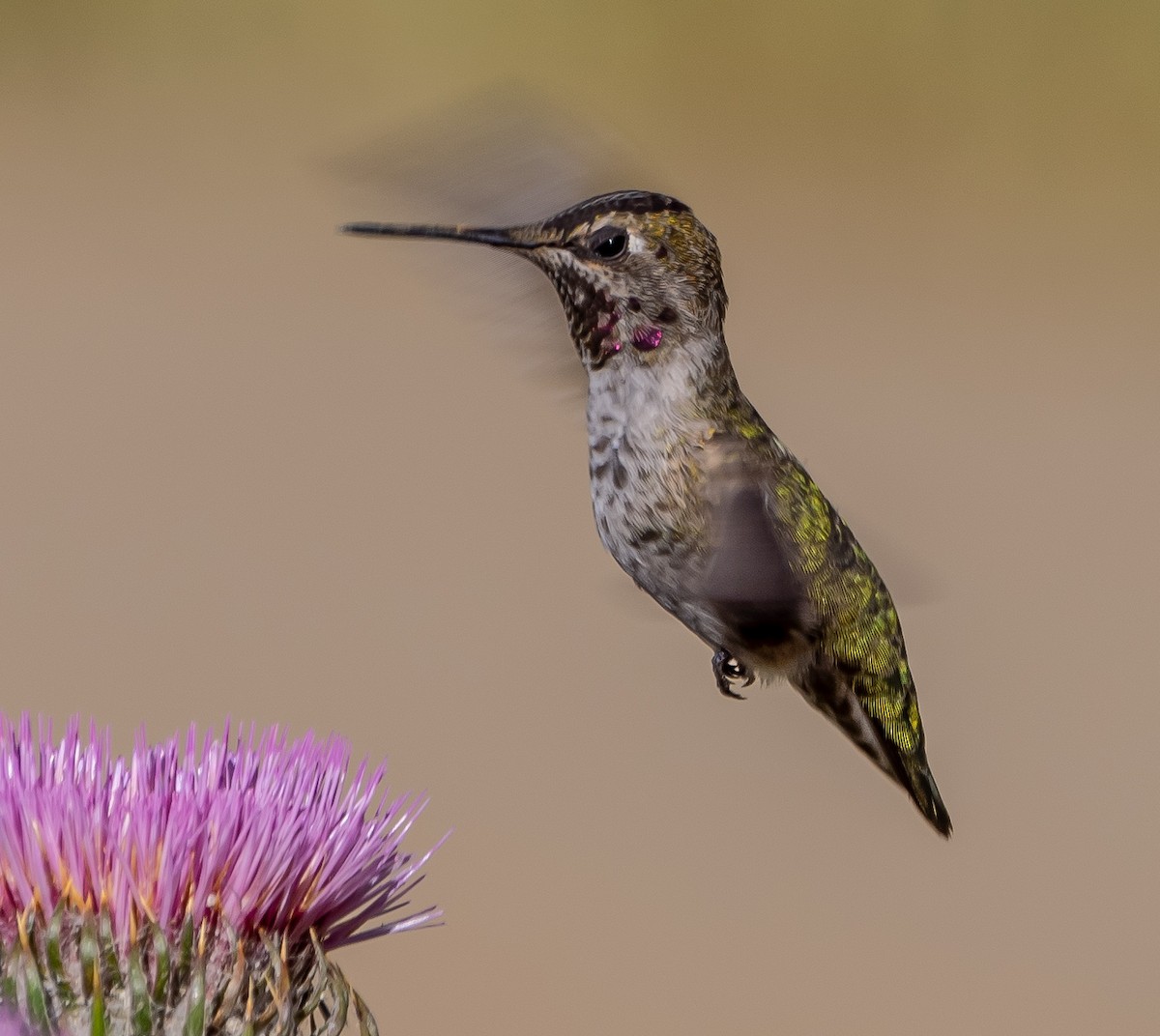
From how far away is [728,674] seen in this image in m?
2.15

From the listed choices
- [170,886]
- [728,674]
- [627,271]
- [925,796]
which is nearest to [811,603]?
[728,674]

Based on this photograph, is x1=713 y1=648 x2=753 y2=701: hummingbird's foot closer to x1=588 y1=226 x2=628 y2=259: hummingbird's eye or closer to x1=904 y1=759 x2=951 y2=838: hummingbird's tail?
x1=904 y1=759 x2=951 y2=838: hummingbird's tail

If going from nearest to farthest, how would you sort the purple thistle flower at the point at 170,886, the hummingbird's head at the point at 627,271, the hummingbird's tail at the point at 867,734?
the purple thistle flower at the point at 170,886
the hummingbird's head at the point at 627,271
the hummingbird's tail at the point at 867,734

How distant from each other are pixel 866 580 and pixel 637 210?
66cm

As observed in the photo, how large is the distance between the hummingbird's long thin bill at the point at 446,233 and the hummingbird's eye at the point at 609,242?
0.23ft

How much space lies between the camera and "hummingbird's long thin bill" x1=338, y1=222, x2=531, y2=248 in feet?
5.45

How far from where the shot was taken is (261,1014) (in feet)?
5.35

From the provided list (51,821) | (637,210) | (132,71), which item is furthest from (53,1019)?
(132,71)

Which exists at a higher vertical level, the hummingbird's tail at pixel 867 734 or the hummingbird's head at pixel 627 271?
the hummingbird's head at pixel 627 271

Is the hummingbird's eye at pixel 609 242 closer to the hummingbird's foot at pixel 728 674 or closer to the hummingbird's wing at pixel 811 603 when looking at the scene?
the hummingbird's wing at pixel 811 603

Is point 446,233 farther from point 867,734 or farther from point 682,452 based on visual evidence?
point 867,734

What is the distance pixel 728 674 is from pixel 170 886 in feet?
2.84

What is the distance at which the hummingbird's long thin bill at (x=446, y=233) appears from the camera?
1.66 metres

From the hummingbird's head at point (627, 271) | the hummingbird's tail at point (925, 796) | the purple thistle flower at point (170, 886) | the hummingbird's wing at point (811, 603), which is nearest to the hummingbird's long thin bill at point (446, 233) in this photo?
the hummingbird's head at point (627, 271)
